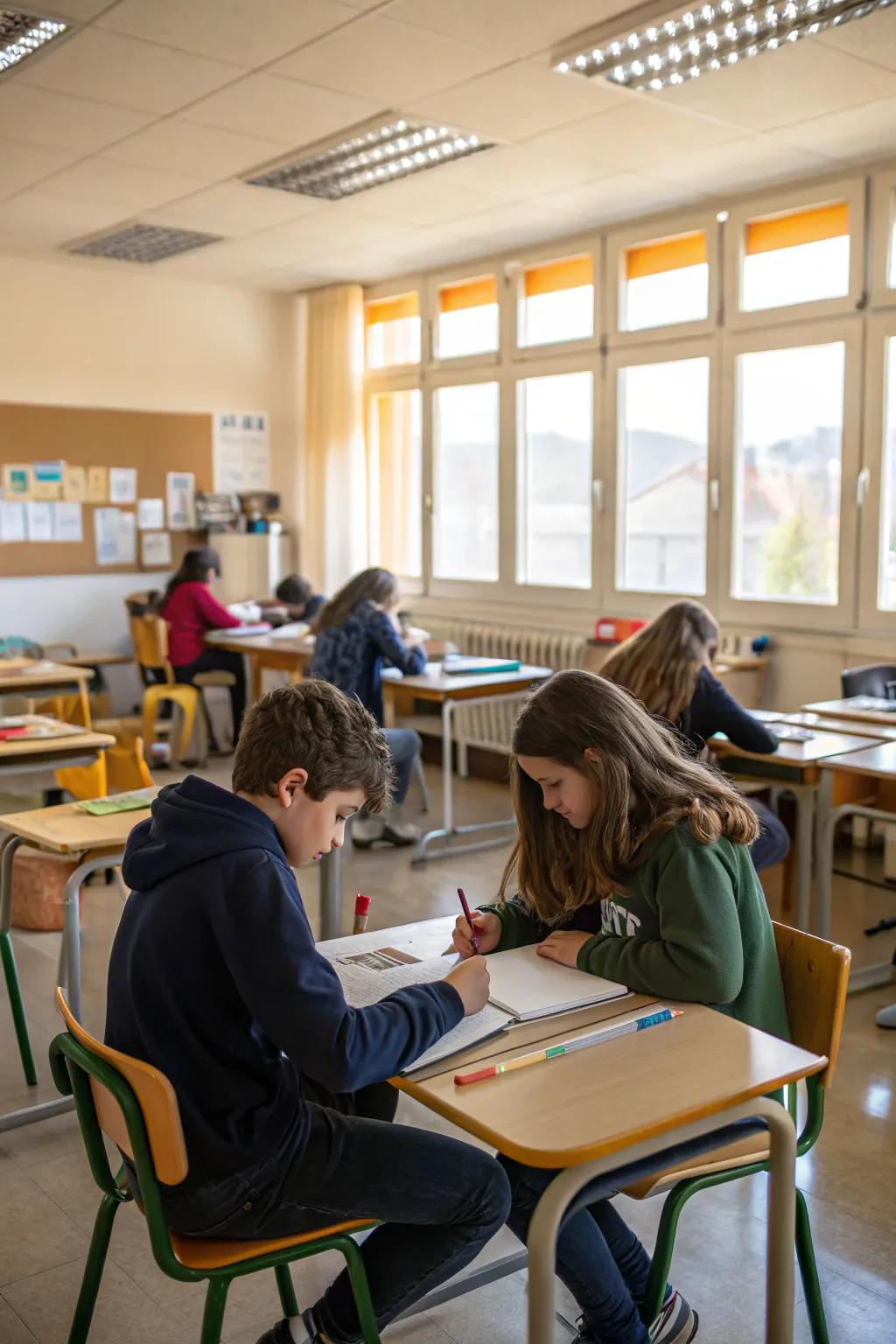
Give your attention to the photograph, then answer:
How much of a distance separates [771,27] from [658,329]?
2.31 m

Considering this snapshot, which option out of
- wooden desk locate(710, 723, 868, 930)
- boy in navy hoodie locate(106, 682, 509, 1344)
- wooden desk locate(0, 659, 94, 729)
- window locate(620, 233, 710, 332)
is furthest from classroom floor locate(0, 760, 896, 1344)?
window locate(620, 233, 710, 332)

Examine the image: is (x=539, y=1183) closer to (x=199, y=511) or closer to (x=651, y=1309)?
(x=651, y=1309)

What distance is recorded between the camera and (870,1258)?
7.66ft

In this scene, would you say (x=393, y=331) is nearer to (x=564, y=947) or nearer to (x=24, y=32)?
(x=24, y=32)

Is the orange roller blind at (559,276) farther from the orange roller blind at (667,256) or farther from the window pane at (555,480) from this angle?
the window pane at (555,480)

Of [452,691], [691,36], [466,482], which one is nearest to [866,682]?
[452,691]

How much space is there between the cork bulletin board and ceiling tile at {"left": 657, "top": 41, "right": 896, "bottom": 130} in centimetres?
424

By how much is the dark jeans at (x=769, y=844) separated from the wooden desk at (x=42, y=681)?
299 centimetres

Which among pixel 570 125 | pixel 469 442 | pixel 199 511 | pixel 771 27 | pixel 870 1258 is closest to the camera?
pixel 870 1258

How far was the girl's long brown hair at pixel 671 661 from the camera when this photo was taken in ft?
11.8

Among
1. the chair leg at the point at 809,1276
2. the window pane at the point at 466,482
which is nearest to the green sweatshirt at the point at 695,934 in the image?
the chair leg at the point at 809,1276

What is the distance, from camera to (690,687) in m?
3.61

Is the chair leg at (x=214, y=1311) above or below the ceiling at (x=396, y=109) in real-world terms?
below

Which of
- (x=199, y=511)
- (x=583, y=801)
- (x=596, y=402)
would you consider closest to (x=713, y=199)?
(x=596, y=402)
